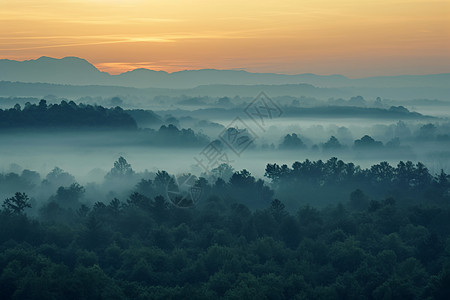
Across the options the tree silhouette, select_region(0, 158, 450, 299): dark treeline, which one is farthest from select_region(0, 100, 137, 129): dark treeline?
the tree silhouette

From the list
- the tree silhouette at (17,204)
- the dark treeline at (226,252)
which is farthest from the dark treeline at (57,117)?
the tree silhouette at (17,204)

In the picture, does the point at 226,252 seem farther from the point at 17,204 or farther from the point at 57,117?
the point at 57,117

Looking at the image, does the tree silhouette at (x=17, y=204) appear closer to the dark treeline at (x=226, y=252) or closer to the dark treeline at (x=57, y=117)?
the dark treeline at (x=226, y=252)

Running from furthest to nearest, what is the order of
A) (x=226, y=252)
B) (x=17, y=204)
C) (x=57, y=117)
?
(x=57, y=117)
(x=17, y=204)
(x=226, y=252)

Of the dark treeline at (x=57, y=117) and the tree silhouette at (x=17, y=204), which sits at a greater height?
the dark treeline at (x=57, y=117)

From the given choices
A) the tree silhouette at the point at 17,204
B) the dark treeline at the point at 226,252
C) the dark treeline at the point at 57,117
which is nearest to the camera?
the dark treeline at the point at 226,252

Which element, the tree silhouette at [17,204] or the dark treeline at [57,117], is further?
the dark treeline at [57,117]

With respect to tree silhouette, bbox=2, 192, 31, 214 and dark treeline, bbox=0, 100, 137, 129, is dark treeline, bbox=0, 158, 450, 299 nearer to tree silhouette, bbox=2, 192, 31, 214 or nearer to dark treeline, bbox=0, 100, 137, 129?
tree silhouette, bbox=2, 192, 31, 214

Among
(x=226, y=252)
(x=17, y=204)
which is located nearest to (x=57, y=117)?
(x=17, y=204)

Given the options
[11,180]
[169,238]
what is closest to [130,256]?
[169,238]

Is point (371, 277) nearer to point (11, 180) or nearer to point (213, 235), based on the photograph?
point (213, 235)
